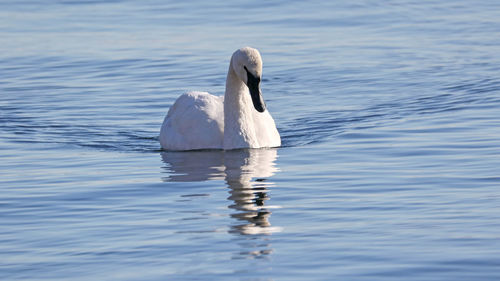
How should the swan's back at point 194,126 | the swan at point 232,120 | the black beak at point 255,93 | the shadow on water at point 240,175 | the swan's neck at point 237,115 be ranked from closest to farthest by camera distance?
the shadow on water at point 240,175 → the black beak at point 255,93 → the swan at point 232,120 → the swan's neck at point 237,115 → the swan's back at point 194,126

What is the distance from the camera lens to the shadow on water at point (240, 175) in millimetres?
10922

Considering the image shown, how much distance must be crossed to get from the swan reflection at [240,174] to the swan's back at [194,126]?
0.16 m

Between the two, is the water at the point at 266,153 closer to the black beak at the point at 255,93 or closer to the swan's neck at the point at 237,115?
the swan's neck at the point at 237,115

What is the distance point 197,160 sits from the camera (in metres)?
14.7

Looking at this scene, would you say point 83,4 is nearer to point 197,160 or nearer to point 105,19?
point 105,19

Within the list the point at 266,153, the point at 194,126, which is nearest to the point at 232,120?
the point at 194,126

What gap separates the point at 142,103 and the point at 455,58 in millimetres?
6334

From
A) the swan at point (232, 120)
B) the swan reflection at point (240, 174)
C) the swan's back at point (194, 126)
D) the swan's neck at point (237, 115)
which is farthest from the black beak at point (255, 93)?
the swan's back at point (194, 126)

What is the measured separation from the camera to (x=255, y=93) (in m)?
14.9

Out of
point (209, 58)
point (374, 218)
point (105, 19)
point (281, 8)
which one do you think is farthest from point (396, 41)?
point (374, 218)

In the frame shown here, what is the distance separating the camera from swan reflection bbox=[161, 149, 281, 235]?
11086 millimetres

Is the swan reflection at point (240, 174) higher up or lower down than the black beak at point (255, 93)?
lower down

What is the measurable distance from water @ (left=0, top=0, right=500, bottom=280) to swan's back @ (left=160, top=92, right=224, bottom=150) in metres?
0.25

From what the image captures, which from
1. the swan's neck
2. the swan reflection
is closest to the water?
the swan reflection
